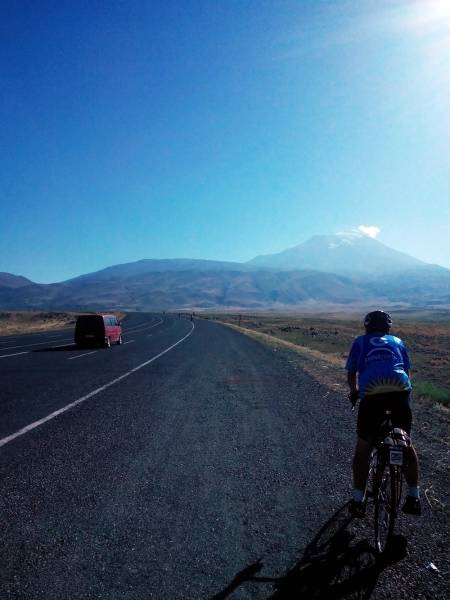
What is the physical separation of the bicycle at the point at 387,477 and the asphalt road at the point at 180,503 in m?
0.20

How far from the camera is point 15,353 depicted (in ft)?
64.8

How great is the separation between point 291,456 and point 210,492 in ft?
5.60

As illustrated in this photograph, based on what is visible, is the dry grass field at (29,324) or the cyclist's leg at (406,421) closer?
the cyclist's leg at (406,421)

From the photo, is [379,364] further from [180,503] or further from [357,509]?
[180,503]

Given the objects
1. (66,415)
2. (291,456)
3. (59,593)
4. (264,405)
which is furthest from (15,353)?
(59,593)

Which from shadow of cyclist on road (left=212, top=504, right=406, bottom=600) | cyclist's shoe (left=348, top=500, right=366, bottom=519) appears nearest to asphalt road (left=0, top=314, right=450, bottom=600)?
shadow of cyclist on road (left=212, top=504, right=406, bottom=600)

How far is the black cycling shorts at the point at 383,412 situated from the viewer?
4.11 metres

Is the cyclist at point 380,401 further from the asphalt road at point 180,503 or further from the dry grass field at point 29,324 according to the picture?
the dry grass field at point 29,324

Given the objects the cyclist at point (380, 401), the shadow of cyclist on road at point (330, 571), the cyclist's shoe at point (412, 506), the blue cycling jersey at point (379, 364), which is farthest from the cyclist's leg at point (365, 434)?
the shadow of cyclist on road at point (330, 571)

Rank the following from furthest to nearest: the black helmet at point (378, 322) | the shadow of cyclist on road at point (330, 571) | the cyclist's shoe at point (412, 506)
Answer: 1. the black helmet at point (378, 322)
2. the cyclist's shoe at point (412, 506)
3. the shadow of cyclist on road at point (330, 571)

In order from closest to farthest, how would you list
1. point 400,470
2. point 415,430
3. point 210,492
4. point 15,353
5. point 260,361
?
1. point 400,470
2. point 210,492
3. point 415,430
4. point 260,361
5. point 15,353

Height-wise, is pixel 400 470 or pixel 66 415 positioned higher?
pixel 400 470

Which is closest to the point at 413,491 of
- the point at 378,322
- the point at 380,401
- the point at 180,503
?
the point at 380,401

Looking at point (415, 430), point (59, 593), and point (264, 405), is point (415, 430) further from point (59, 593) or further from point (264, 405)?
point (59, 593)
